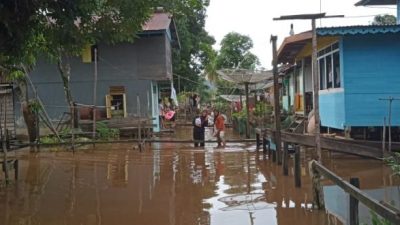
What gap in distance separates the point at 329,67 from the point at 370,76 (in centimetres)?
207

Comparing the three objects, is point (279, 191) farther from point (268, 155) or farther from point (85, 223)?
point (268, 155)

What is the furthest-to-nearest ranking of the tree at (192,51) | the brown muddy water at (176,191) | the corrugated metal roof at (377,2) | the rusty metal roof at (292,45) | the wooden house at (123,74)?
the tree at (192,51)
the wooden house at (123,74)
the corrugated metal roof at (377,2)
the rusty metal roof at (292,45)
the brown muddy water at (176,191)

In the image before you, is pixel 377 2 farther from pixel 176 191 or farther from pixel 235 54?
pixel 235 54

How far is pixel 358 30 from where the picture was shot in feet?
45.1

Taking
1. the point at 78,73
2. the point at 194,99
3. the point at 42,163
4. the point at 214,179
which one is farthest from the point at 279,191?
the point at 194,99

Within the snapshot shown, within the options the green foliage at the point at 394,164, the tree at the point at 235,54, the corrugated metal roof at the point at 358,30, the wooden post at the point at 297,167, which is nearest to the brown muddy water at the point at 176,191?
the wooden post at the point at 297,167

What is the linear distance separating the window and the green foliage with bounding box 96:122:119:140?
37.4 feet

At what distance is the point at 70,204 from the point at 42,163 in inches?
298

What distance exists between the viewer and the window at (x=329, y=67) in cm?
1530

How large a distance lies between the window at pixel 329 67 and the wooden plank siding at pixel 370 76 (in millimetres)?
775

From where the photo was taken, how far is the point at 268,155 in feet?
56.2

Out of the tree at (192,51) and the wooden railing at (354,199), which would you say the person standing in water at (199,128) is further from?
the tree at (192,51)

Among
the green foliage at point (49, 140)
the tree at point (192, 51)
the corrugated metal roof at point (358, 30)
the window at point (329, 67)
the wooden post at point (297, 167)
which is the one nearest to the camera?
the wooden post at point (297, 167)

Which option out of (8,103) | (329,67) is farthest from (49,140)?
(329,67)
